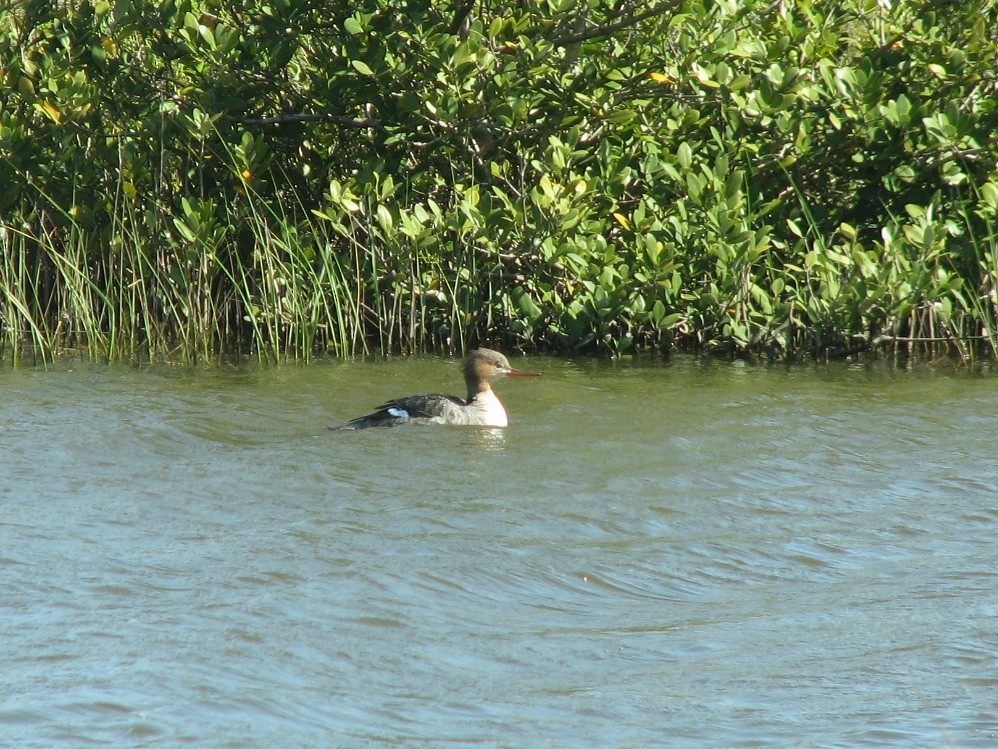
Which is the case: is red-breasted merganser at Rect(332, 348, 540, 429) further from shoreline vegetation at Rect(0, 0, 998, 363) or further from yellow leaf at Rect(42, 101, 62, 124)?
yellow leaf at Rect(42, 101, 62, 124)

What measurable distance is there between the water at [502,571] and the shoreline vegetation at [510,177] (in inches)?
56.8

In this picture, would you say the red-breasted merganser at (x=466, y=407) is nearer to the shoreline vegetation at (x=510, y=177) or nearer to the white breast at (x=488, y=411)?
the white breast at (x=488, y=411)

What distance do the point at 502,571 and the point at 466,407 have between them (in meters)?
3.13

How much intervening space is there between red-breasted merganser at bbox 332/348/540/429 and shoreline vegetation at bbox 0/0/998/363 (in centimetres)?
167

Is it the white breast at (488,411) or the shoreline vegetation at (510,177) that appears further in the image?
the shoreline vegetation at (510,177)

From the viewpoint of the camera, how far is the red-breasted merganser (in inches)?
316

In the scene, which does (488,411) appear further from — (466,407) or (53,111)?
(53,111)

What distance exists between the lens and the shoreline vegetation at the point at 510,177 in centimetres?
995

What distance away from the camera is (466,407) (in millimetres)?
8383

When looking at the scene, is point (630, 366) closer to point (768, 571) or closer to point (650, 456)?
point (650, 456)

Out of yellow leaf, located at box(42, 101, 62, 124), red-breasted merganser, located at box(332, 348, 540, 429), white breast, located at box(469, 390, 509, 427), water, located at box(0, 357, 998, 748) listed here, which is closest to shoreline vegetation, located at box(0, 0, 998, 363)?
yellow leaf, located at box(42, 101, 62, 124)

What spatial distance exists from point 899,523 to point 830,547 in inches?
22.7

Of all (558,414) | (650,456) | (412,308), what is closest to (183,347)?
(412,308)

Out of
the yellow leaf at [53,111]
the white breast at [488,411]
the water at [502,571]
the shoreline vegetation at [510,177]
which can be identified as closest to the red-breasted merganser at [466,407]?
the white breast at [488,411]
